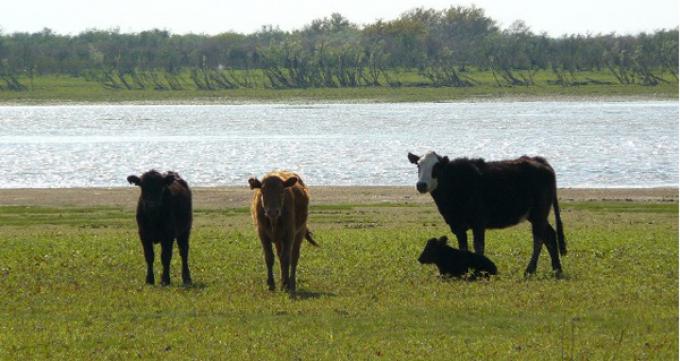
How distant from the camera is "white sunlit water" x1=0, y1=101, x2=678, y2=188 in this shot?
44000 millimetres

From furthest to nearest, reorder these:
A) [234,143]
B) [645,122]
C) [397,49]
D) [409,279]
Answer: [397,49], [645,122], [234,143], [409,279]

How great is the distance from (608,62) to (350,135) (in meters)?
61.1

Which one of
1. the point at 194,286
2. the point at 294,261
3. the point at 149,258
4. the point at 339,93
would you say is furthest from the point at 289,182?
the point at 339,93

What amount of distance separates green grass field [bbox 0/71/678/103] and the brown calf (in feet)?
283

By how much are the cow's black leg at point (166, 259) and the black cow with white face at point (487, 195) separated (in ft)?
11.1

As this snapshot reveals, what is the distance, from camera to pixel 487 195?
1886cm

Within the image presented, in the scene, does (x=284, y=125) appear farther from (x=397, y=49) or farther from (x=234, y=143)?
(x=397, y=49)

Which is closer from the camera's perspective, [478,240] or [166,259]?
[166,259]

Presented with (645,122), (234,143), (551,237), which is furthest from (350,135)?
(551,237)

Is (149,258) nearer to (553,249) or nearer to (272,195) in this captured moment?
(272,195)

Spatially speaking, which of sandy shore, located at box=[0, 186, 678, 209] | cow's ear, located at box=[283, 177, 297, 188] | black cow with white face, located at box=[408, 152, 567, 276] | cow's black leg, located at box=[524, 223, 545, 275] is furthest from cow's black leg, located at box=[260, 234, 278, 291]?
sandy shore, located at box=[0, 186, 678, 209]

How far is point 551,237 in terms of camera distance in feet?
62.5

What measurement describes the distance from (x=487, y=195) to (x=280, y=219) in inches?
124

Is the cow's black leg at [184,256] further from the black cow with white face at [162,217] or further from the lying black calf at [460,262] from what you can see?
the lying black calf at [460,262]
